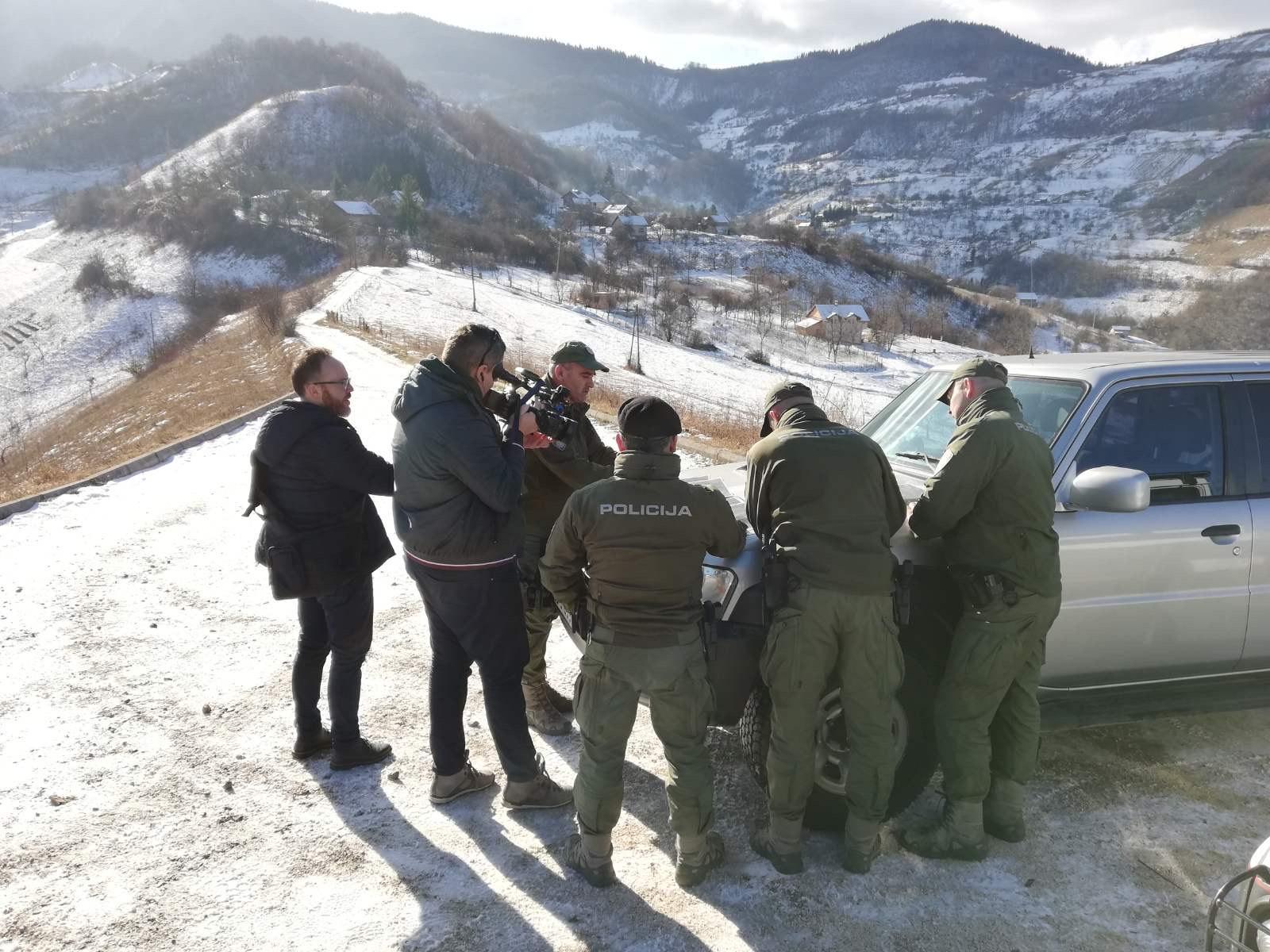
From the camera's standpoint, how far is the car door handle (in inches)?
136

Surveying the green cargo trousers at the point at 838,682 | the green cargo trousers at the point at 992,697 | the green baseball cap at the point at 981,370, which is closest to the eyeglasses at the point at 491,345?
the green cargo trousers at the point at 838,682

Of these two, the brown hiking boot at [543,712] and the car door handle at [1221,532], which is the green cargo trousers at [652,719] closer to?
the brown hiking boot at [543,712]

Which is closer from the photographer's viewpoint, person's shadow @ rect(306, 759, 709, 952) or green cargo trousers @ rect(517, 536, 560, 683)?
person's shadow @ rect(306, 759, 709, 952)

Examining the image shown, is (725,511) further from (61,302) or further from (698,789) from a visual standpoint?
(61,302)

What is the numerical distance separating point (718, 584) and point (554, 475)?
106 centimetres

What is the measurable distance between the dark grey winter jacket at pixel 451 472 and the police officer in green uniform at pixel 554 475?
1.55 ft

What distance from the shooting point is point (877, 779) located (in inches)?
116

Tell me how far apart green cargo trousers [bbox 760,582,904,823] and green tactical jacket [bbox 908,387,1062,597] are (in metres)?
0.43

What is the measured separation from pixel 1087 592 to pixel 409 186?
10891 centimetres

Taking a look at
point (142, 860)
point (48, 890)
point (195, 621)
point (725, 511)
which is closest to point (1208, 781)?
point (725, 511)

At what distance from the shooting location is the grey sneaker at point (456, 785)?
11.4ft

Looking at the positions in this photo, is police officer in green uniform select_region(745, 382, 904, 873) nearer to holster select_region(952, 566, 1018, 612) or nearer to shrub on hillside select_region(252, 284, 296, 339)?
holster select_region(952, 566, 1018, 612)

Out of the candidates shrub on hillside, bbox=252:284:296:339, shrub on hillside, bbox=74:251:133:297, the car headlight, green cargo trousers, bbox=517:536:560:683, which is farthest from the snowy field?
shrub on hillside, bbox=74:251:133:297

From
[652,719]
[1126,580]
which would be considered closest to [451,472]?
[652,719]
